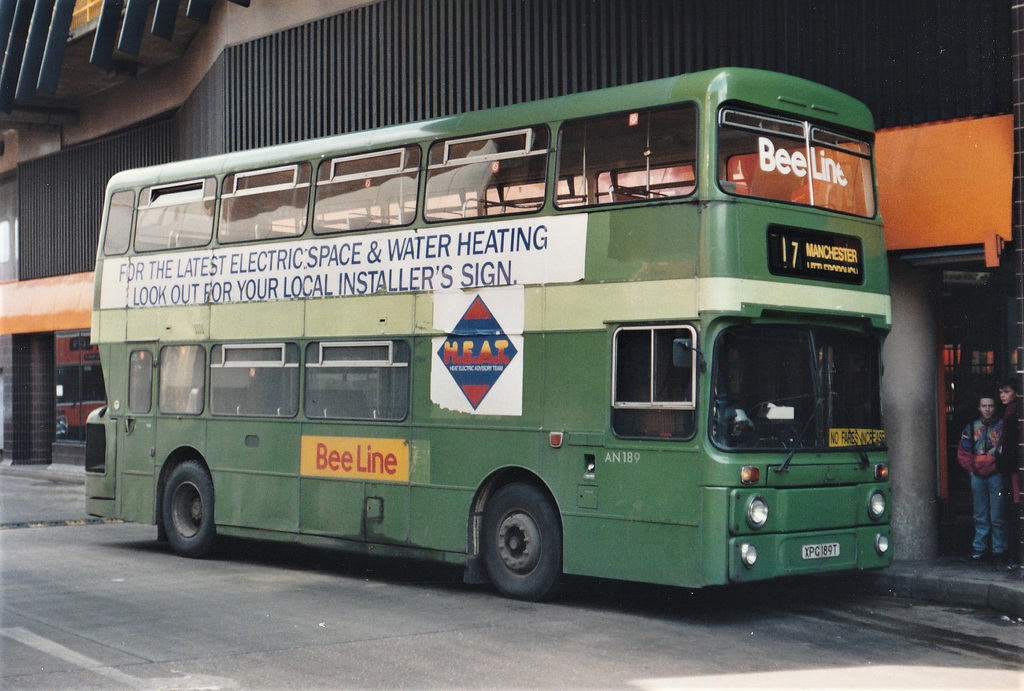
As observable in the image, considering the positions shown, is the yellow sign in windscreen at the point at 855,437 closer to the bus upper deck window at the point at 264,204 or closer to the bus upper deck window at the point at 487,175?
the bus upper deck window at the point at 487,175

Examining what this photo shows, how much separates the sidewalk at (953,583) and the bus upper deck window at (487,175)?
188 inches

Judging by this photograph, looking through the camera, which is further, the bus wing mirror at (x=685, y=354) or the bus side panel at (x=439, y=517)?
the bus side panel at (x=439, y=517)

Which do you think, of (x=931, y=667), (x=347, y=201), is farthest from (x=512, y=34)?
(x=931, y=667)

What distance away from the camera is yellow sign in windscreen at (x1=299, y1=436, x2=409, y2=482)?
1196cm

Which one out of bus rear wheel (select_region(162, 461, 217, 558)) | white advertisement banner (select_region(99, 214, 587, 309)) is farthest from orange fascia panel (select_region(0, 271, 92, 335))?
bus rear wheel (select_region(162, 461, 217, 558))

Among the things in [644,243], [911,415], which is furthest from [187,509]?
[911,415]

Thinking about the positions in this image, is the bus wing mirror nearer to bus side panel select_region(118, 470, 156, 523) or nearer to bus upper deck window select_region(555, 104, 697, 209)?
bus upper deck window select_region(555, 104, 697, 209)

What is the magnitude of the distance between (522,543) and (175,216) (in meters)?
6.31

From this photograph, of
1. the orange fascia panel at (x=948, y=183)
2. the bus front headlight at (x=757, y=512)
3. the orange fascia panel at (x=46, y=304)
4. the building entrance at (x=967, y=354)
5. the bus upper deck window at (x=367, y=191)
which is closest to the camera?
the bus front headlight at (x=757, y=512)

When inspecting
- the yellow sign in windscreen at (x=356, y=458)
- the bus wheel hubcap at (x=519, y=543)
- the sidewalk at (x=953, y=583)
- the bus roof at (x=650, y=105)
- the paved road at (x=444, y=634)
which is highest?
the bus roof at (x=650, y=105)

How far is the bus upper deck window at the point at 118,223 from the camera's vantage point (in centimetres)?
1516

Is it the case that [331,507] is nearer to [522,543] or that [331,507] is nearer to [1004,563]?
[522,543]

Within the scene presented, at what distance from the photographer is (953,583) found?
11062 mm

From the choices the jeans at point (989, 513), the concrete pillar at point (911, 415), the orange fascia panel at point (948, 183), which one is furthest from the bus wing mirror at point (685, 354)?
the jeans at point (989, 513)
